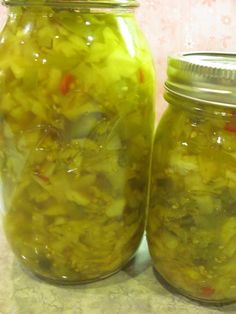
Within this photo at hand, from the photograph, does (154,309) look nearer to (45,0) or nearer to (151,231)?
(151,231)

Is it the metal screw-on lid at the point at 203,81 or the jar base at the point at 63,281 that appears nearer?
the metal screw-on lid at the point at 203,81

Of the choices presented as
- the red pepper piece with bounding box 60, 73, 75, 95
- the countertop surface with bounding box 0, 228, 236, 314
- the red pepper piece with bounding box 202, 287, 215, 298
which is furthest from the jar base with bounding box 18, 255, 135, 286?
the red pepper piece with bounding box 60, 73, 75, 95

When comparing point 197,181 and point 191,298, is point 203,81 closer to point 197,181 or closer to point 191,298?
point 197,181

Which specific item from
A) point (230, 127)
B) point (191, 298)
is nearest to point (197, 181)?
point (230, 127)

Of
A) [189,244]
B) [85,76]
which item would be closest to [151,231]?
[189,244]

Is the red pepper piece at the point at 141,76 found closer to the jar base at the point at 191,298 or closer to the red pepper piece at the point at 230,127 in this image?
the red pepper piece at the point at 230,127

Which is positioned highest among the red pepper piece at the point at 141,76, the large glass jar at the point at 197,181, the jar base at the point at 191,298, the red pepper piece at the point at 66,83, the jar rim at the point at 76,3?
the jar rim at the point at 76,3

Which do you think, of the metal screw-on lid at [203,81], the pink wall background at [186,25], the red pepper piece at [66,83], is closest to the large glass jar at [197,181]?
the metal screw-on lid at [203,81]
